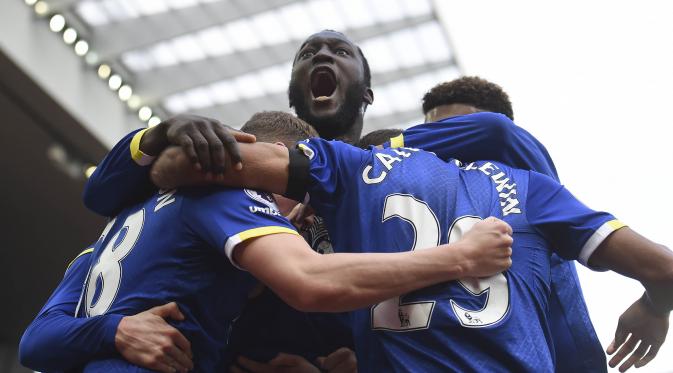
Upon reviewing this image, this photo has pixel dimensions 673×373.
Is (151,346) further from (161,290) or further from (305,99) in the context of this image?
(305,99)

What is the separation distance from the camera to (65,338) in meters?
3.79

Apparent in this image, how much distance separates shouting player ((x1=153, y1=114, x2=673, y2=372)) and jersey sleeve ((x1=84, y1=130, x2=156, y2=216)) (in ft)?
0.47

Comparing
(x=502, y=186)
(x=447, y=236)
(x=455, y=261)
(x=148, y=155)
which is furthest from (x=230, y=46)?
(x=455, y=261)

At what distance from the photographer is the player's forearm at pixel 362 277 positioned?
11.3 ft

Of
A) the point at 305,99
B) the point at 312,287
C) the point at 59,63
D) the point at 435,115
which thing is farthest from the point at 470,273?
the point at 59,63

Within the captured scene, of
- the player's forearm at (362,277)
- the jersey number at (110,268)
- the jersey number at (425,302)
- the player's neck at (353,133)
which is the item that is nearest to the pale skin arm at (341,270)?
the player's forearm at (362,277)

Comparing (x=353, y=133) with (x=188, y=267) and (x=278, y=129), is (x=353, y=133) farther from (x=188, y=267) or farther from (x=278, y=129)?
(x=188, y=267)

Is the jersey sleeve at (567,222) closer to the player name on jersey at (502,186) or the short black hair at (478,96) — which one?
the player name on jersey at (502,186)

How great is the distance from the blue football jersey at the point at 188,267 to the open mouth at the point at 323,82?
1820 mm

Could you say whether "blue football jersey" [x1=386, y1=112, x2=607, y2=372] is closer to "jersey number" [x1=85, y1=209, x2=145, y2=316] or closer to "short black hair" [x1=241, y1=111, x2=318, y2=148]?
"short black hair" [x1=241, y1=111, x2=318, y2=148]

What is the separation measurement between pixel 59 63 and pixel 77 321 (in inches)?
643

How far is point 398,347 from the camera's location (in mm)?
3625

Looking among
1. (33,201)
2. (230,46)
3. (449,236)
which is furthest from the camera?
(33,201)

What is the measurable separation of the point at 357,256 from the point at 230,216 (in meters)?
0.48
